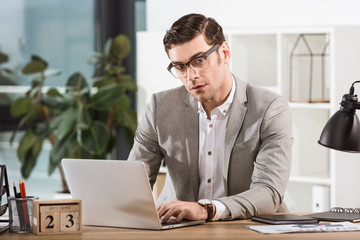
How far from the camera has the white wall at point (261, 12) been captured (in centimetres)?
411

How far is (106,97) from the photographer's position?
4.81 meters

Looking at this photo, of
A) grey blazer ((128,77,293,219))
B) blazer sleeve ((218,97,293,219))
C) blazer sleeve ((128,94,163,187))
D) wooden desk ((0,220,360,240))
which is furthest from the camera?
blazer sleeve ((128,94,163,187))

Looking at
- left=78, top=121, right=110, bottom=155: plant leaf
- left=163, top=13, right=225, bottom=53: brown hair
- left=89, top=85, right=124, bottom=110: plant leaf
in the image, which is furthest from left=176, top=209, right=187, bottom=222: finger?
left=89, top=85, right=124, bottom=110: plant leaf

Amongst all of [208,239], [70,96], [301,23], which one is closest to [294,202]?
[301,23]

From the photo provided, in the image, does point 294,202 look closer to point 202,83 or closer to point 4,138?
point 202,83

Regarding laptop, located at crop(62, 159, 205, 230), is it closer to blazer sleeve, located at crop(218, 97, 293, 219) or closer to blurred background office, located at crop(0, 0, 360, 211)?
A: blazer sleeve, located at crop(218, 97, 293, 219)

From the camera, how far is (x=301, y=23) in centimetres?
427

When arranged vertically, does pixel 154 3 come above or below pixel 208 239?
above

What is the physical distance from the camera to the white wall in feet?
13.5

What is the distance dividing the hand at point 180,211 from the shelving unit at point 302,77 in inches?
65.2

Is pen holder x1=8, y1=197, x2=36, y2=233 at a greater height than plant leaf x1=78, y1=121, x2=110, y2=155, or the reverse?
pen holder x1=8, y1=197, x2=36, y2=233

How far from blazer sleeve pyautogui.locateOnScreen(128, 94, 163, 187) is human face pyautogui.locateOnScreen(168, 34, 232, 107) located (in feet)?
0.83

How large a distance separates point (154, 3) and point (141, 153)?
2207 mm

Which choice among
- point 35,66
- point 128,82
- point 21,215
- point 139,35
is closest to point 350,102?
point 21,215
